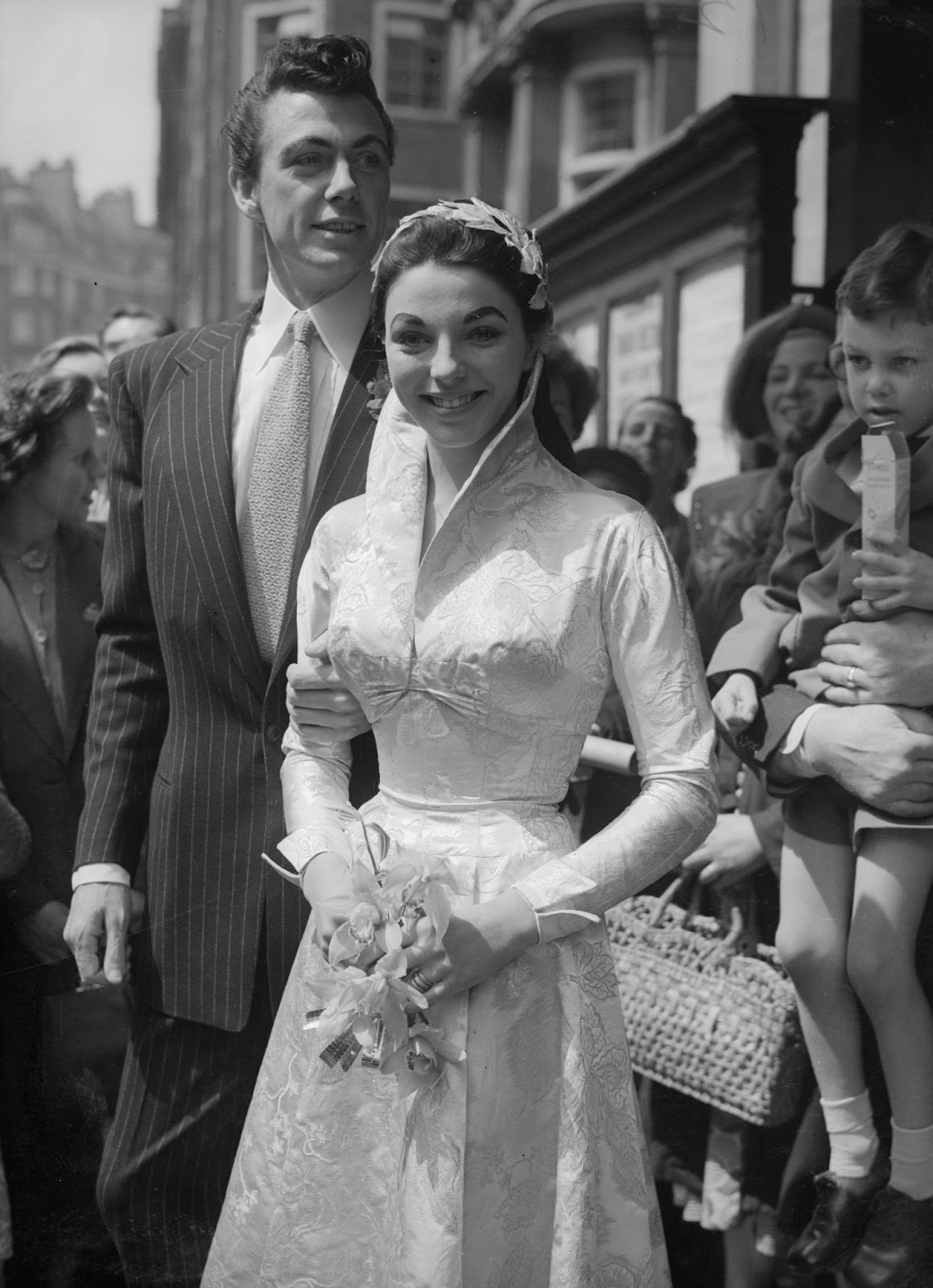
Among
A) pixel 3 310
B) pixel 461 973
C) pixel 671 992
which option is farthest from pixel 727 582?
pixel 3 310

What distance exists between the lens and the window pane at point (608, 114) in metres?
3.04

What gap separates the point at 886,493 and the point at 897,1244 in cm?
138

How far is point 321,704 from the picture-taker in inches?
94.8

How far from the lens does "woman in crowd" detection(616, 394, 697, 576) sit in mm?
3072

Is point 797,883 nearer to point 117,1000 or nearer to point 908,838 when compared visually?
point 908,838

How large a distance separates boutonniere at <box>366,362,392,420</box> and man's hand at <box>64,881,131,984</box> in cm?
101

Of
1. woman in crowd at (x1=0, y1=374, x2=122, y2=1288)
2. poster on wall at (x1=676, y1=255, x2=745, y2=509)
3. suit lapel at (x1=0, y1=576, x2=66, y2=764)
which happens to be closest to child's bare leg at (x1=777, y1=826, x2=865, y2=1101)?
poster on wall at (x1=676, y1=255, x2=745, y2=509)

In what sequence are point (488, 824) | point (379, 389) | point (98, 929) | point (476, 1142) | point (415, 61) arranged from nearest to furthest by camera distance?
point (476, 1142), point (488, 824), point (379, 389), point (98, 929), point (415, 61)

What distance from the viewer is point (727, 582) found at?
300 centimetres

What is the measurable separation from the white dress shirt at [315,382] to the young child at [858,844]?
2.86 ft

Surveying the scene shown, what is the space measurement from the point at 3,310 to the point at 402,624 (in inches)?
69.6

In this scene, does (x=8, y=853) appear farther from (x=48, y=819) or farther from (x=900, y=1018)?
(x=900, y=1018)

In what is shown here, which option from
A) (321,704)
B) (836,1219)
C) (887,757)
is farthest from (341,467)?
(836,1219)

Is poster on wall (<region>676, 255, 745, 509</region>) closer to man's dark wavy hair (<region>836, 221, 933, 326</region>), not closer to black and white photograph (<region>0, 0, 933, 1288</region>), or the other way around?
black and white photograph (<region>0, 0, 933, 1288</region>)
